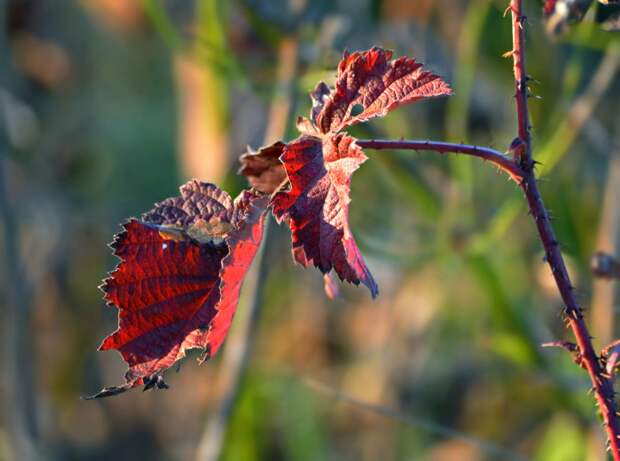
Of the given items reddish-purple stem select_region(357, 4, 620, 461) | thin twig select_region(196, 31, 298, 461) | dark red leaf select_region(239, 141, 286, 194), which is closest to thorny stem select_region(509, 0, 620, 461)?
reddish-purple stem select_region(357, 4, 620, 461)

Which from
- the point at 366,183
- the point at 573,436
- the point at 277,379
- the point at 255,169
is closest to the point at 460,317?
the point at 366,183

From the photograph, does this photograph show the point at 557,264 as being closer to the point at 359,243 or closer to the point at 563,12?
the point at 563,12

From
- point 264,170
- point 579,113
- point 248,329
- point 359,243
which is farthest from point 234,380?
point 264,170

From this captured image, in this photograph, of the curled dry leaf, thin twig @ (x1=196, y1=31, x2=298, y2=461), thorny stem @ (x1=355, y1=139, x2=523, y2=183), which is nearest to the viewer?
thorny stem @ (x1=355, y1=139, x2=523, y2=183)

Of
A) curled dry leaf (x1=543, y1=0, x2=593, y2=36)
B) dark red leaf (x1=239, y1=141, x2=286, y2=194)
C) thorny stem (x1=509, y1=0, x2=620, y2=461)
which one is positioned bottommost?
thorny stem (x1=509, y1=0, x2=620, y2=461)

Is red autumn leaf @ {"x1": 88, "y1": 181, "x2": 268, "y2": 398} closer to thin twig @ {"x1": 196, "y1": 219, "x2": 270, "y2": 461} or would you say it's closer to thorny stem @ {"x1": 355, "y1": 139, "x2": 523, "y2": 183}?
thorny stem @ {"x1": 355, "y1": 139, "x2": 523, "y2": 183}

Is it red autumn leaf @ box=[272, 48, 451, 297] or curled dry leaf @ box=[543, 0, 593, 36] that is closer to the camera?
red autumn leaf @ box=[272, 48, 451, 297]
